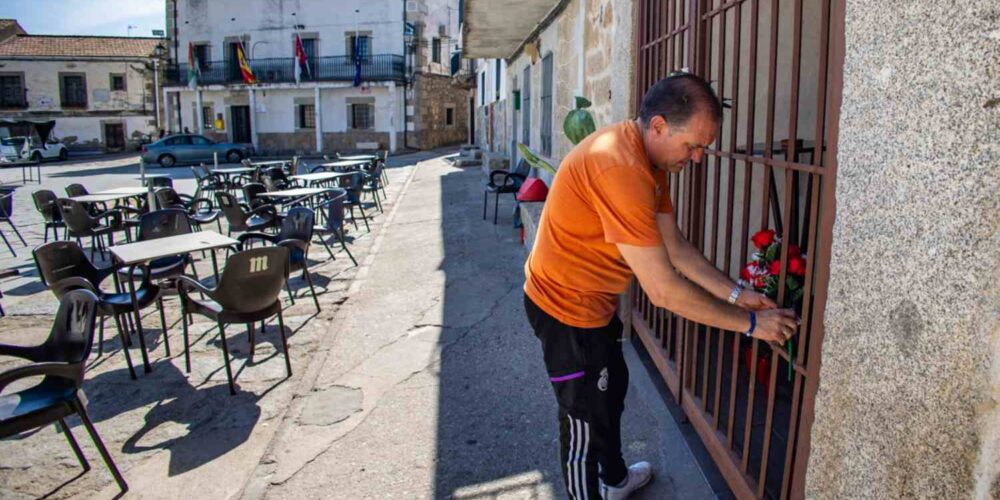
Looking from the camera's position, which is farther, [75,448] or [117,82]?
[117,82]

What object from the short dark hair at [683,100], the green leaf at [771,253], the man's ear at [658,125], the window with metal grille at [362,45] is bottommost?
the green leaf at [771,253]

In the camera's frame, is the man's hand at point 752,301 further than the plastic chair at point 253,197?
No

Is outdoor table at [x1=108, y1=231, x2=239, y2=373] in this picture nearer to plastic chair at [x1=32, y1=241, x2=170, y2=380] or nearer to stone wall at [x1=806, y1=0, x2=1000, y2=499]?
plastic chair at [x1=32, y1=241, x2=170, y2=380]

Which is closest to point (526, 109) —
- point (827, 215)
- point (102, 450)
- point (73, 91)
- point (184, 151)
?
point (102, 450)

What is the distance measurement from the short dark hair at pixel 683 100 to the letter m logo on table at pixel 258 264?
2710 mm

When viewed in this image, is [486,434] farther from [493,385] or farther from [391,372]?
[391,372]

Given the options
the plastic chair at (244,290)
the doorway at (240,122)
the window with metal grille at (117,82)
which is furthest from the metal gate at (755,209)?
the window with metal grille at (117,82)

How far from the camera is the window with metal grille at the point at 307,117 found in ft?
103

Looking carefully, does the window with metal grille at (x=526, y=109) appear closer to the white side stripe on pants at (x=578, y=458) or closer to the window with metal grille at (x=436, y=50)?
the white side stripe on pants at (x=578, y=458)

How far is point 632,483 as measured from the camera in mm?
2686

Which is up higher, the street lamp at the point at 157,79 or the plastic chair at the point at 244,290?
the street lamp at the point at 157,79

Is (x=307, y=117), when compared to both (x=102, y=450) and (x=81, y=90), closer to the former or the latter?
(x=81, y=90)

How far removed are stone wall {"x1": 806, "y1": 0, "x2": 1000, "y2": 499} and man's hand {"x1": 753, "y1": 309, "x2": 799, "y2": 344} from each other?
0.93ft

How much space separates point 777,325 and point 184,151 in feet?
88.2
